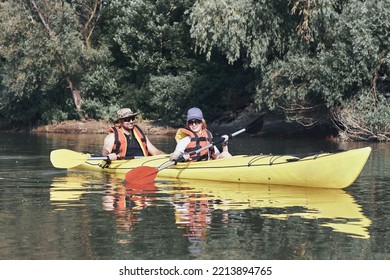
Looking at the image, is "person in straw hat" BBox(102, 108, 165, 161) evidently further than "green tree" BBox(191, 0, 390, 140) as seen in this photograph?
No

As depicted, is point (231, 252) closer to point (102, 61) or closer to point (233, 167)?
point (233, 167)

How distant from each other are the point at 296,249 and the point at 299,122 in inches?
803

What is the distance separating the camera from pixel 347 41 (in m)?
27.3

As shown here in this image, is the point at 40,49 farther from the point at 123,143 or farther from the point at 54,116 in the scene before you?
the point at 123,143

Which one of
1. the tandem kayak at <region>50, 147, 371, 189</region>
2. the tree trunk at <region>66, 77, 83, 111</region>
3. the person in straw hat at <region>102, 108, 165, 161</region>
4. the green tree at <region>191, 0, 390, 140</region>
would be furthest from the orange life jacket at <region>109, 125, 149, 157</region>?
the tree trunk at <region>66, 77, 83, 111</region>

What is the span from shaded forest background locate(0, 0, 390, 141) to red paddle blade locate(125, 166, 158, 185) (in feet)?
41.3

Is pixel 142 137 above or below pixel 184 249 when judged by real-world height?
above

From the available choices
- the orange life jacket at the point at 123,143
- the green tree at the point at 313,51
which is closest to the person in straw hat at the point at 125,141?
the orange life jacket at the point at 123,143

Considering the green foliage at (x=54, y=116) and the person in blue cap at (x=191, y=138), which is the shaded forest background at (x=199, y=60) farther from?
the person in blue cap at (x=191, y=138)

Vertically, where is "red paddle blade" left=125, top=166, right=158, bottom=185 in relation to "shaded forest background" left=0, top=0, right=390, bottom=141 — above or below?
below

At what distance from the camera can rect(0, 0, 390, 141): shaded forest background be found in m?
27.5

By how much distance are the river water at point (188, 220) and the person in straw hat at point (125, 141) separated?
64cm

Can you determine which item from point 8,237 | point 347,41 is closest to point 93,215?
point 8,237

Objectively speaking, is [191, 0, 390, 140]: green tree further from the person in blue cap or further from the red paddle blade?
the red paddle blade
